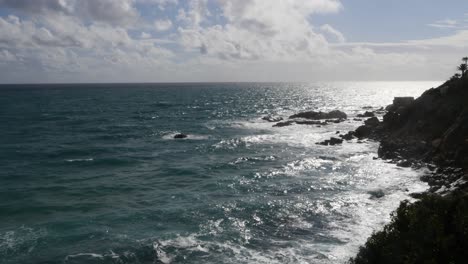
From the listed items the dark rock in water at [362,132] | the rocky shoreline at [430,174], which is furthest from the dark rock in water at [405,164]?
the dark rock in water at [362,132]

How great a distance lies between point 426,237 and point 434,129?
42414 mm

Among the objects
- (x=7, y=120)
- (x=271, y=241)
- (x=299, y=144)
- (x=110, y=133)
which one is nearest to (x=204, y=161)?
(x=299, y=144)

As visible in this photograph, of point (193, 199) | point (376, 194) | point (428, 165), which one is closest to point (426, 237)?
point (376, 194)

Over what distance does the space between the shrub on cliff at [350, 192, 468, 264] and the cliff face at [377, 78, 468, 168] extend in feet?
74.9

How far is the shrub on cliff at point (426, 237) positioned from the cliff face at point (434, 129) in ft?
74.9

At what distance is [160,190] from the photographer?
141ft

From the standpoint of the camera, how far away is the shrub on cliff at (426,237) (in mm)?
18891

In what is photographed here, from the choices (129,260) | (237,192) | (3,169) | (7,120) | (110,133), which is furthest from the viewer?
(7,120)

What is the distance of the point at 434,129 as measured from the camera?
56906mm

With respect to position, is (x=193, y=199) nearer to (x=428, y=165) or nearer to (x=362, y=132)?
(x=428, y=165)

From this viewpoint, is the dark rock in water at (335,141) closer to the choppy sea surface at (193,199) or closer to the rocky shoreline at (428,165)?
the rocky shoreline at (428,165)

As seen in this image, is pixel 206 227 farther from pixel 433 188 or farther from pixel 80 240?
pixel 433 188

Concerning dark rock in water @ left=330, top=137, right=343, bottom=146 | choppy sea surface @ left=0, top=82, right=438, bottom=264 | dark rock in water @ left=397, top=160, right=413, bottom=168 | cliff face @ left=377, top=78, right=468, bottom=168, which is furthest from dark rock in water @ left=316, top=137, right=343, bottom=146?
dark rock in water @ left=397, top=160, right=413, bottom=168

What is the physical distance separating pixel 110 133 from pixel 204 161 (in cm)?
3654
